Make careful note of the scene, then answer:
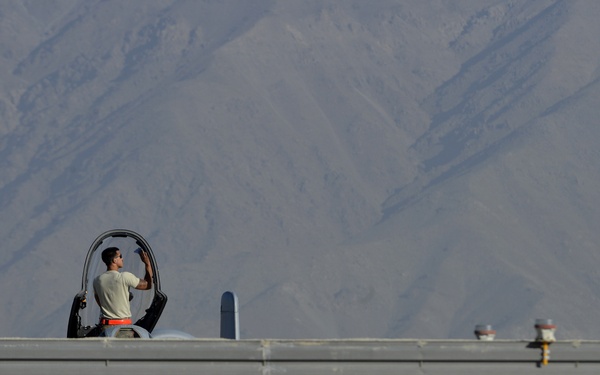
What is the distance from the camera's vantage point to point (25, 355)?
11961 millimetres

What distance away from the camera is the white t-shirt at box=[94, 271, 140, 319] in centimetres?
1622

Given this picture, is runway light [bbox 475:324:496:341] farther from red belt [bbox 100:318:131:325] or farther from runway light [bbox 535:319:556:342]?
red belt [bbox 100:318:131:325]

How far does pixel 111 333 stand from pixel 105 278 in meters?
0.74

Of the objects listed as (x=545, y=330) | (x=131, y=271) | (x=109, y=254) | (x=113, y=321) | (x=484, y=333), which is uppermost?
(x=131, y=271)

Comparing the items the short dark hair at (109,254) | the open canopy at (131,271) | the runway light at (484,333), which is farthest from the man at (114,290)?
the runway light at (484,333)

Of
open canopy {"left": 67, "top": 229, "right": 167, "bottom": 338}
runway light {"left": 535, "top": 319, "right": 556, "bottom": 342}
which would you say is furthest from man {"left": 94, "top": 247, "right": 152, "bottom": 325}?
runway light {"left": 535, "top": 319, "right": 556, "bottom": 342}

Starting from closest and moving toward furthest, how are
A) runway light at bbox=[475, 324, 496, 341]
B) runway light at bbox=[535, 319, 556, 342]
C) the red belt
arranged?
runway light at bbox=[535, 319, 556, 342] < runway light at bbox=[475, 324, 496, 341] < the red belt

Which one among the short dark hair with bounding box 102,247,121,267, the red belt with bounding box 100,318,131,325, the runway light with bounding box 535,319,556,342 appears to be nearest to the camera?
the runway light with bounding box 535,319,556,342

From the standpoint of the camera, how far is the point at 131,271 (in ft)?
57.4

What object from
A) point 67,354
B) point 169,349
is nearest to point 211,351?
Answer: point 169,349

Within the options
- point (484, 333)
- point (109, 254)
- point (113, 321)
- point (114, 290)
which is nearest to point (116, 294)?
point (114, 290)

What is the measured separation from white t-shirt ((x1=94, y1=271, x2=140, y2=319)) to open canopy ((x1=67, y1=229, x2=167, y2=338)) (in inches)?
34.3

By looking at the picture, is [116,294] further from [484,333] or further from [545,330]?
[545,330]

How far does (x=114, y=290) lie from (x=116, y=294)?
5cm
